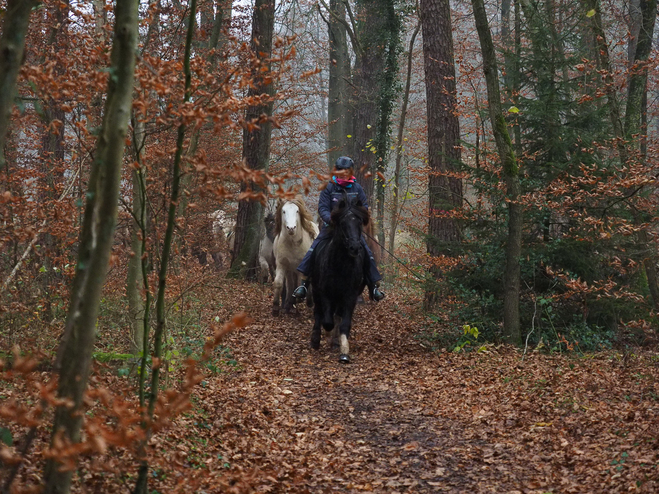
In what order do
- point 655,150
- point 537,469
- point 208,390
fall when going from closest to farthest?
point 537,469, point 208,390, point 655,150

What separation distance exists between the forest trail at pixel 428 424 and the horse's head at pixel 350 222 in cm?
180

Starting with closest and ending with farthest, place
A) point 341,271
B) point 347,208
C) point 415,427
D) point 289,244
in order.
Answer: point 415,427 → point 347,208 → point 341,271 → point 289,244

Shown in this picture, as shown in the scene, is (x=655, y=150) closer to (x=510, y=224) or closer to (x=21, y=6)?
(x=510, y=224)

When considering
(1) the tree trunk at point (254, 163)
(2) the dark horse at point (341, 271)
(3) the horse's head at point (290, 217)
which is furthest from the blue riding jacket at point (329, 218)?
(1) the tree trunk at point (254, 163)

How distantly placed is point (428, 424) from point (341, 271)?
11.7 ft

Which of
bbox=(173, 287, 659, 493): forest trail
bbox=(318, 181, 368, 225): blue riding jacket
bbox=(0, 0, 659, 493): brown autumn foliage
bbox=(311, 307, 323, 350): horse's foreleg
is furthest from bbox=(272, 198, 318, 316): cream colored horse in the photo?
bbox=(173, 287, 659, 493): forest trail

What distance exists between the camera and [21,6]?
9.50 feet

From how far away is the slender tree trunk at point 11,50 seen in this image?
2.88 meters

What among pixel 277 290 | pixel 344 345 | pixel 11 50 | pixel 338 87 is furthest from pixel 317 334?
pixel 338 87

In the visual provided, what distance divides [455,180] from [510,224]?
3161 mm

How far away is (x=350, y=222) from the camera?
9.34 meters

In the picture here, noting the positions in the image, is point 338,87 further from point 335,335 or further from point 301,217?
point 335,335

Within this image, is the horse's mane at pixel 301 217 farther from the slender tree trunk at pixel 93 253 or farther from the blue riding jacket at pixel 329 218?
the slender tree trunk at pixel 93 253

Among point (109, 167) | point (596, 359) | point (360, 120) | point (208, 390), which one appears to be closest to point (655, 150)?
point (596, 359)
